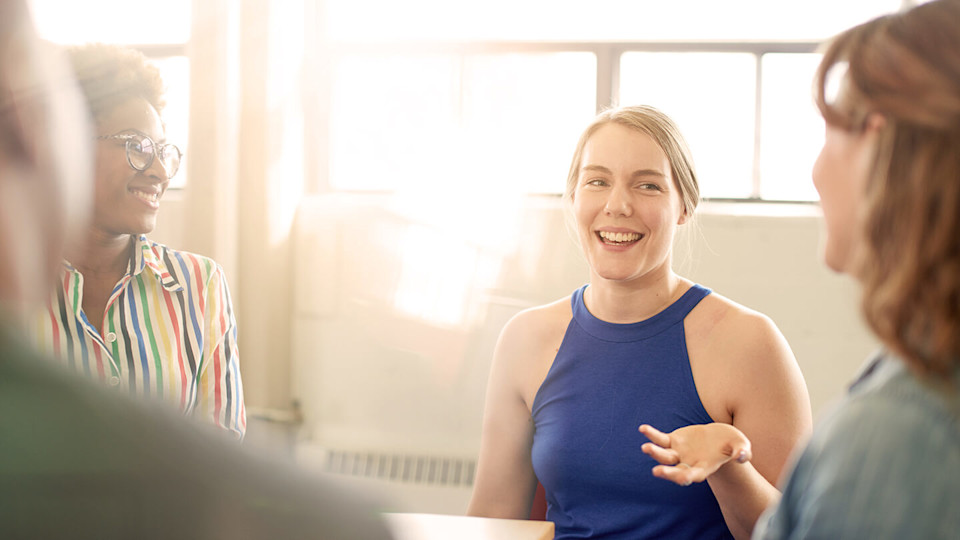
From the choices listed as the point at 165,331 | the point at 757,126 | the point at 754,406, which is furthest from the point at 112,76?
the point at 757,126

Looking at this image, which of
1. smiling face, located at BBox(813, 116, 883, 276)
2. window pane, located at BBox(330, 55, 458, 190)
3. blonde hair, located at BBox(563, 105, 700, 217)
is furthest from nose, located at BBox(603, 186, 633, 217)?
window pane, located at BBox(330, 55, 458, 190)

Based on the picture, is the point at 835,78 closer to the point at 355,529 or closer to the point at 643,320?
the point at 355,529

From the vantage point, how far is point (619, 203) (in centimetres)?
176

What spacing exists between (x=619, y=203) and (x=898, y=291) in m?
1.11

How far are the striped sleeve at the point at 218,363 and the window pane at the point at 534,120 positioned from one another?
61.3 inches

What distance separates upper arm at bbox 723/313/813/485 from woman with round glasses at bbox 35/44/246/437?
3.58ft

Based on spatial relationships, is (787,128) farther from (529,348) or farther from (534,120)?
(529,348)

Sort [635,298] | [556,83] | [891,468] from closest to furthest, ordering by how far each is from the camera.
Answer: [891,468] → [635,298] → [556,83]

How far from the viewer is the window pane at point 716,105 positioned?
3201mm

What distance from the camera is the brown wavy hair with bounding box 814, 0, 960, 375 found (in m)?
0.64

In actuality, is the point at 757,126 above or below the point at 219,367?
above

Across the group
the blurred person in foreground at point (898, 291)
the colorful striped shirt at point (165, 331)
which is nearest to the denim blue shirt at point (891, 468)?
the blurred person in foreground at point (898, 291)

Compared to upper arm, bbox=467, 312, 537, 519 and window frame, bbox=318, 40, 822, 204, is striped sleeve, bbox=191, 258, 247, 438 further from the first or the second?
window frame, bbox=318, 40, 822, 204

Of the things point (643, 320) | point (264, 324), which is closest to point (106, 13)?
point (264, 324)
